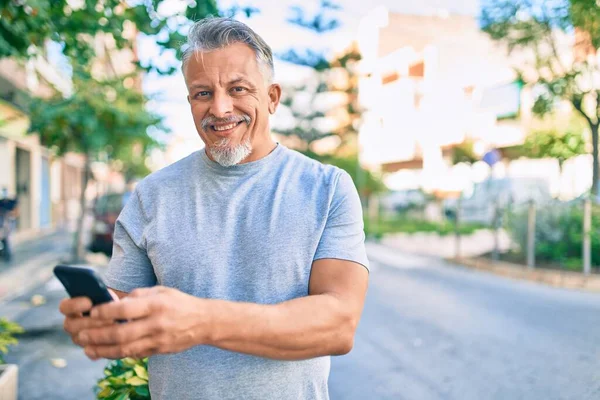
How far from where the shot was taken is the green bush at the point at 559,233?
32.7ft

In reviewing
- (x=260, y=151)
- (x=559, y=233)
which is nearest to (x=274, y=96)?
(x=260, y=151)

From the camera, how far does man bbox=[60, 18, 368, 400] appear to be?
1.34m

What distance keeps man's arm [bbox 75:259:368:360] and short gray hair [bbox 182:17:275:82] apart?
0.60m

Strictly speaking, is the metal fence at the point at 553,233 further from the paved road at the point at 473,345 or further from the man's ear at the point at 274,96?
the man's ear at the point at 274,96

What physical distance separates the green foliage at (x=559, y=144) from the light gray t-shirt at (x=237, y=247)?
18.3 metres

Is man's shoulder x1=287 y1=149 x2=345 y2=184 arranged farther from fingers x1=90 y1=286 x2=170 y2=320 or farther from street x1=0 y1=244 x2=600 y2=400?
street x1=0 y1=244 x2=600 y2=400

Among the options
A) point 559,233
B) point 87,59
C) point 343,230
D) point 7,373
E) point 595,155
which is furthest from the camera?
point 595,155

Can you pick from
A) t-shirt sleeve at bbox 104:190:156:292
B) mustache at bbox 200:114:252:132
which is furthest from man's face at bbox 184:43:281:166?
t-shirt sleeve at bbox 104:190:156:292

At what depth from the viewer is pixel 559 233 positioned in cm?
1066

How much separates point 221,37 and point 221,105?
0.54ft

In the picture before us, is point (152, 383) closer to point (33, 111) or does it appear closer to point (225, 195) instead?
point (225, 195)

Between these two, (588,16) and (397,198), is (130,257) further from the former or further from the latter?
(397,198)

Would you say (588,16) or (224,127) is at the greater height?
(588,16)

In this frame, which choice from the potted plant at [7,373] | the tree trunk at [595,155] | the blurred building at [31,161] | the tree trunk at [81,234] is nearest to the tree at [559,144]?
the tree trunk at [595,155]
